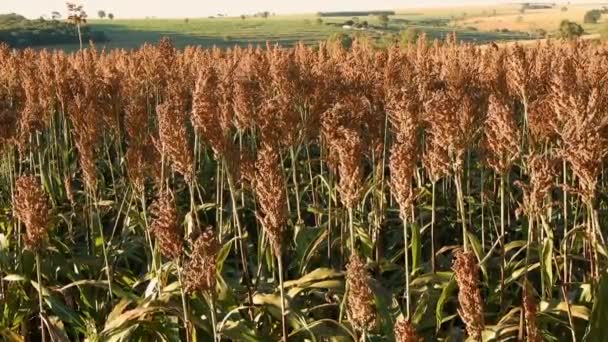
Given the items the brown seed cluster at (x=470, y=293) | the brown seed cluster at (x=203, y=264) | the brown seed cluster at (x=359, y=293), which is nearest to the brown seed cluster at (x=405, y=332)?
the brown seed cluster at (x=470, y=293)

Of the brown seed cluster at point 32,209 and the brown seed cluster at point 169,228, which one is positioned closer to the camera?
the brown seed cluster at point 169,228

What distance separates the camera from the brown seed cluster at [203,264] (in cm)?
272

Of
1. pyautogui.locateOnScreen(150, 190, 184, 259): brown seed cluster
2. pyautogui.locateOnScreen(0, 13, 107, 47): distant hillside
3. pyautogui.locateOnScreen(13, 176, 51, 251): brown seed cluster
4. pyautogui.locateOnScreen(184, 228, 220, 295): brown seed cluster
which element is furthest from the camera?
pyautogui.locateOnScreen(0, 13, 107, 47): distant hillside

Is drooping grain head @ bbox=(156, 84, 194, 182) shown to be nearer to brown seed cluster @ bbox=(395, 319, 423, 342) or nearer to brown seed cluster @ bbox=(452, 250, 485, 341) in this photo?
brown seed cluster @ bbox=(452, 250, 485, 341)

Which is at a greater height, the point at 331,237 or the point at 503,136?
the point at 503,136

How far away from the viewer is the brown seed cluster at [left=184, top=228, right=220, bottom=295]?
2723mm

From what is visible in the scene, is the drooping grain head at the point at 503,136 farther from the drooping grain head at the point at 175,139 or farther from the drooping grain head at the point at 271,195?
the drooping grain head at the point at 175,139

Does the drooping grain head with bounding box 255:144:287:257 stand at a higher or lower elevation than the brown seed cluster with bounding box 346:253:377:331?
higher

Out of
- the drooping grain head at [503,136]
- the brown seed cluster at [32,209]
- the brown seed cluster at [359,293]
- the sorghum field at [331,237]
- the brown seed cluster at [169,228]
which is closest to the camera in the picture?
the brown seed cluster at [359,293]

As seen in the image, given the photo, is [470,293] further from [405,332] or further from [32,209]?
[32,209]

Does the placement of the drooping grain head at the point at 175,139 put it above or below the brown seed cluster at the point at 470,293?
above

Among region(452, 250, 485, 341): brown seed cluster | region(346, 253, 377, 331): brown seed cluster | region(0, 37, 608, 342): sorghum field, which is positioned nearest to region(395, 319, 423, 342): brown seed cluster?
region(0, 37, 608, 342): sorghum field

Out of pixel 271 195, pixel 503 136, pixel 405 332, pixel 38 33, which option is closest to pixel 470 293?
pixel 405 332

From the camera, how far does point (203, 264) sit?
2.72m
